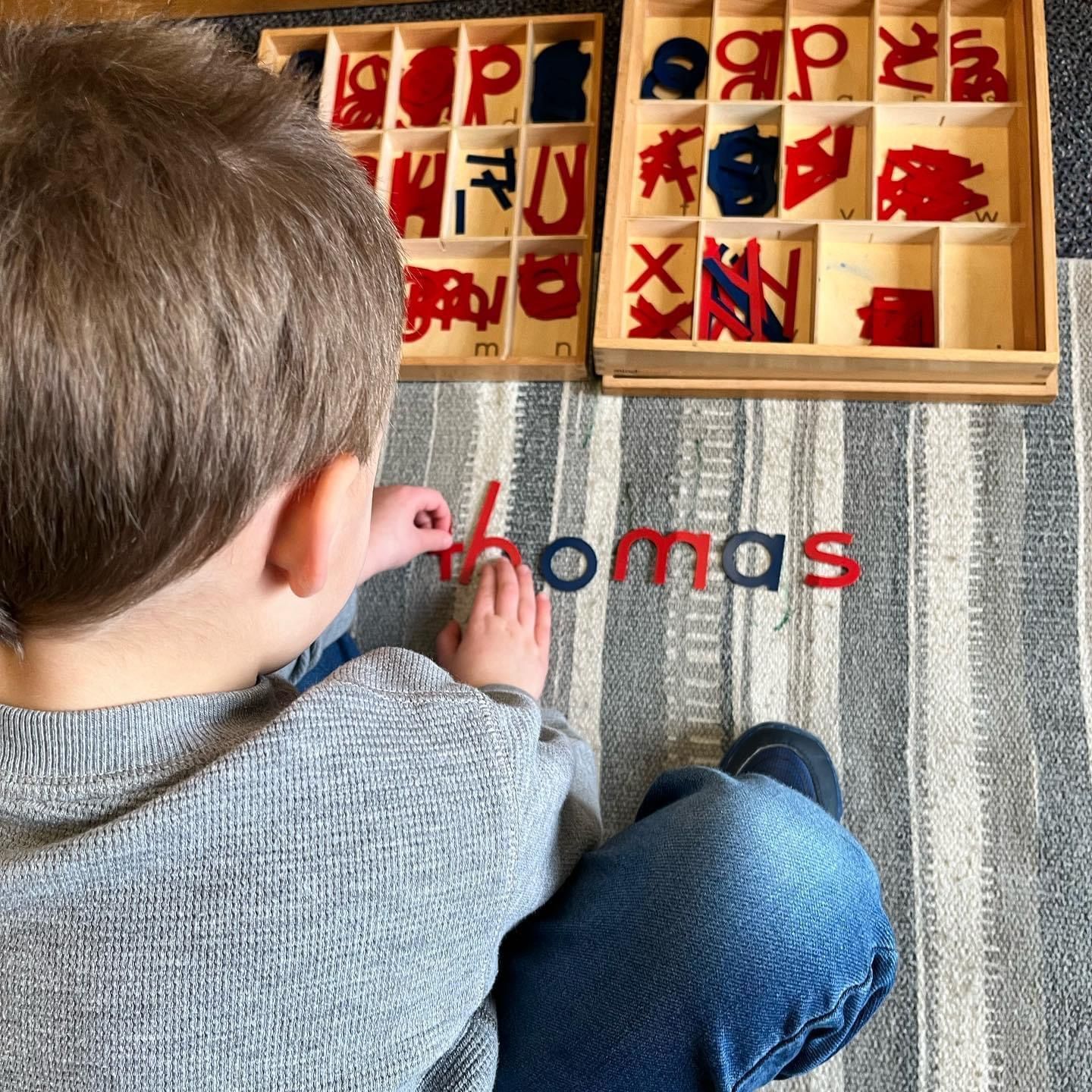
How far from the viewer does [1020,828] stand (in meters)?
0.86

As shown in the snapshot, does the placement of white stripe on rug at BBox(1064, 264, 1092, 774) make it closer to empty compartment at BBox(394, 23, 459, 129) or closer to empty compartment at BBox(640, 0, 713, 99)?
empty compartment at BBox(640, 0, 713, 99)

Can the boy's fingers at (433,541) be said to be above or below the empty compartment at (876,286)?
below

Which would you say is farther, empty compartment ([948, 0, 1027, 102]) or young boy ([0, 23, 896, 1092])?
empty compartment ([948, 0, 1027, 102])

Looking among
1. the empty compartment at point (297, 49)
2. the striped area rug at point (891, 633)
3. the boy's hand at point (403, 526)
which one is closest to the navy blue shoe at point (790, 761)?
the striped area rug at point (891, 633)

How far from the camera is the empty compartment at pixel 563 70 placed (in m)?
1.07

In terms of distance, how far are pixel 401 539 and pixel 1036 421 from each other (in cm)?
64

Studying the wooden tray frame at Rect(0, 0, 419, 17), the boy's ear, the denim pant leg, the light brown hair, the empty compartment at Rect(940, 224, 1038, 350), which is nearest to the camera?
the light brown hair

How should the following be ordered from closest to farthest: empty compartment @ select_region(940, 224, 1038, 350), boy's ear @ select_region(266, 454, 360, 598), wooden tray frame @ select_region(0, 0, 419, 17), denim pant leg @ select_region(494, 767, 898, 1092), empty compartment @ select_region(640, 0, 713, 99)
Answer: boy's ear @ select_region(266, 454, 360, 598)
denim pant leg @ select_region(494, 767, 898, 1092)
empty compartment @ select_region(940, 224, 1038, 350)
empty compartment @ select_region(640, 0, 713, 99)
wooden tray frame @ select_region(0, 0, 419, 17)

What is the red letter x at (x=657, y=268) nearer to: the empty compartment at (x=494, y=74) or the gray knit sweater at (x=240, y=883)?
the empty compartment at (x=494, y=74)

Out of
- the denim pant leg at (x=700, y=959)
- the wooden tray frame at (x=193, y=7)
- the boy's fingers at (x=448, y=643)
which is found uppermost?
the wooden tray frame at (x=193, y=7)

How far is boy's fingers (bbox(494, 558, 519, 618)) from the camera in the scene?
0.95 meters

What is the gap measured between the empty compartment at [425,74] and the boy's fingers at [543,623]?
0.54 m

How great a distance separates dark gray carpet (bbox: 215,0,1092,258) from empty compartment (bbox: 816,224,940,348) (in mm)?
163

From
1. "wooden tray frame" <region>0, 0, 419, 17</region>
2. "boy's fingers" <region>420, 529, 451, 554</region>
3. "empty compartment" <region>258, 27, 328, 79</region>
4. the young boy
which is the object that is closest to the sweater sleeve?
the young boy
